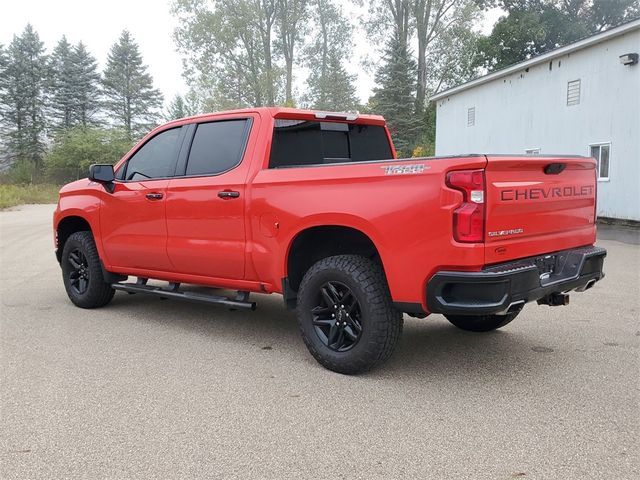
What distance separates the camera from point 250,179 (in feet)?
15.1

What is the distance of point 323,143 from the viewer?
5156mm

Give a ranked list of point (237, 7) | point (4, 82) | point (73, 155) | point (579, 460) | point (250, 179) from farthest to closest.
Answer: point (4, 82) → point (73, 155) → point (237, 7) → point (250, 179) → point (579, 460)

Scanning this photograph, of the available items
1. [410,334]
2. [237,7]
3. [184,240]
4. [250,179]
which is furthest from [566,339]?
[237,7]

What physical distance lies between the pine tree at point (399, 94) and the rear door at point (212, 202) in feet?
101

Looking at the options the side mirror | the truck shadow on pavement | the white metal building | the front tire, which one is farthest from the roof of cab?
the white metal building

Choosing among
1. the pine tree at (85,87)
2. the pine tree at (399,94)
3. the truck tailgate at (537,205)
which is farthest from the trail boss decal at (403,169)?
the pine tree at (85,87)

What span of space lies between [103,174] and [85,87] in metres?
59.0

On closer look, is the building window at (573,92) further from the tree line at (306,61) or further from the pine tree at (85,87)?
the pine tree at (85,87)

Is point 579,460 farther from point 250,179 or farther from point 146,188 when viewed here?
point 146,188

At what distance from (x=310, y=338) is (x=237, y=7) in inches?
1646

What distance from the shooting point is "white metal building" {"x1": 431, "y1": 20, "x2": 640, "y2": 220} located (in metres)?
14.0

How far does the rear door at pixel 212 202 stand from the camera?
4.71 m

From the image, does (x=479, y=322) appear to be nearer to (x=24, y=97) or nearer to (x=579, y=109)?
(x=579, y=109)

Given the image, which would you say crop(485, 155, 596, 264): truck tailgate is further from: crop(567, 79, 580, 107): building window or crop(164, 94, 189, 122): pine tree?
crop(164, 94, 189, 122): pine tree
